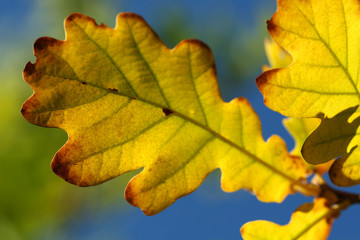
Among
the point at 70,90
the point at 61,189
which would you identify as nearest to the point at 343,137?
the point at 70,90

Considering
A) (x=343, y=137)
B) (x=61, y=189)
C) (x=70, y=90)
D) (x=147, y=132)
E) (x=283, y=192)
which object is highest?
(x=70, y=90)

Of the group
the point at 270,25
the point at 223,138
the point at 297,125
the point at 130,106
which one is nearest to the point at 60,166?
the point at 130,106

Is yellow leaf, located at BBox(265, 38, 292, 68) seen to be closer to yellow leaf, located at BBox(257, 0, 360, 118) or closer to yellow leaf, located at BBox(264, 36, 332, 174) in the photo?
yellow leaf, located at BBox(264, 36, 332, 174)

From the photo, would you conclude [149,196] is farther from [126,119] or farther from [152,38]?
[152,38]

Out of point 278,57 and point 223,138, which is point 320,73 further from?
point 278,57

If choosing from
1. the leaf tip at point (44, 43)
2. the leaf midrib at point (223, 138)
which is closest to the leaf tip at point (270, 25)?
the leaf midrib at point (223, 138)

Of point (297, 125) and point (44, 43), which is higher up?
point (44, 43)
